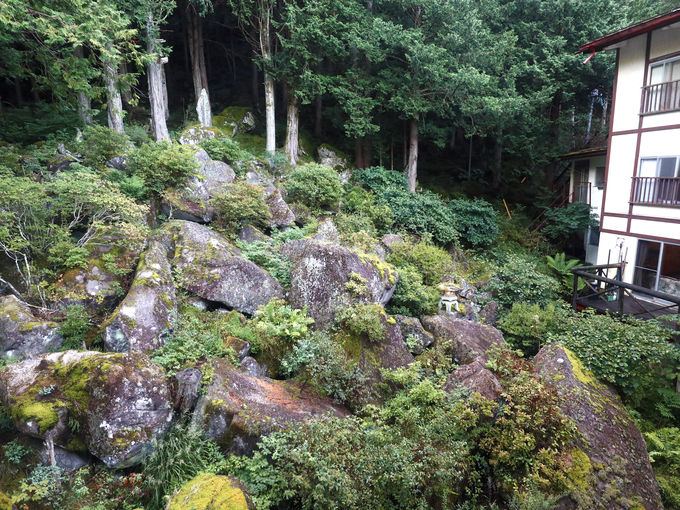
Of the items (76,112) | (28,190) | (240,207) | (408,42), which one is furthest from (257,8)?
(28,190)

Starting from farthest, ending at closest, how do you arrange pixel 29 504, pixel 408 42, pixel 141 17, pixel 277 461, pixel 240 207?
pixel 408 42 < pixel 141 17 < pixel 240 207 < pixel 277 461 < pixel 29 504

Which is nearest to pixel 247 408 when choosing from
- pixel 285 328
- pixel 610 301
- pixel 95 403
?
pixel 285 328

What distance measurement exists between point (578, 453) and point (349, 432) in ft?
10.8

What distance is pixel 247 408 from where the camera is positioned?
5.68 m

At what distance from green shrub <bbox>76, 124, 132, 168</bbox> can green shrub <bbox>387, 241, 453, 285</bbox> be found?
9197 mm

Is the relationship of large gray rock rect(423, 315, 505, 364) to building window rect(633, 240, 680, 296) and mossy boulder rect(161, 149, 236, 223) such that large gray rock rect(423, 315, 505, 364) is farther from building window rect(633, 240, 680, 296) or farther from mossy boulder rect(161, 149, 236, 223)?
building window rect(633, 240, 680, 296)

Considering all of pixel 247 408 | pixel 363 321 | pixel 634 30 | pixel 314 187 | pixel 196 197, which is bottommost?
pixel 247 408

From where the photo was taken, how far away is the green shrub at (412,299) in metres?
10.4

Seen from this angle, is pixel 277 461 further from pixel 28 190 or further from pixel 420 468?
pixel 28 190

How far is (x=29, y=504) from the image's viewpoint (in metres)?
4.59

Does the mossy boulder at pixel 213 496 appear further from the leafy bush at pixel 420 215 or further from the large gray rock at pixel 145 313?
the leafy bush at pixel 420 215

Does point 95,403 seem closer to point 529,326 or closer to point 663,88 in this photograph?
point 529,326

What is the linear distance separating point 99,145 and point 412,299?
10326 mm

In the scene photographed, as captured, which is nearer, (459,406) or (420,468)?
(420,468)
